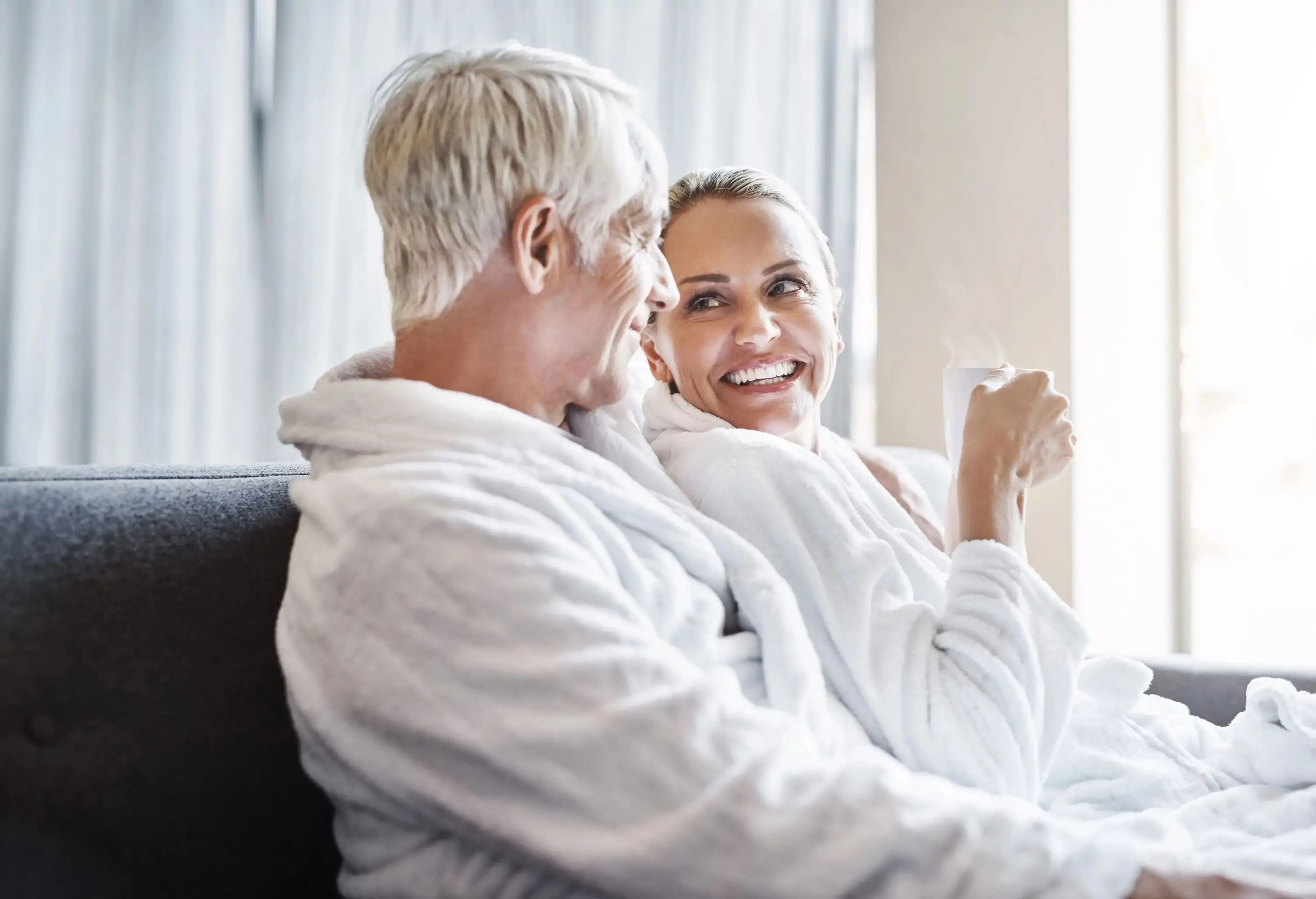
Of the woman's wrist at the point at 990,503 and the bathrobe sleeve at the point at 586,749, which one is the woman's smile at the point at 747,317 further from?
the bathrobe sleeve at the point at 586,749

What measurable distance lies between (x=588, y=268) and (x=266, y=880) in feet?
2.03

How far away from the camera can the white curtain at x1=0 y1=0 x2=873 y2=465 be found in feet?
5.92

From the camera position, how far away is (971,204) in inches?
123

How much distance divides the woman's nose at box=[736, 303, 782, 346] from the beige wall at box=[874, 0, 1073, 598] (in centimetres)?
173

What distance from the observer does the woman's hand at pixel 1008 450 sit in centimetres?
120

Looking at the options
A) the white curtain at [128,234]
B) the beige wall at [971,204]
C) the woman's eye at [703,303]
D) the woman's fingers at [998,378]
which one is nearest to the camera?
the woman's fingers at [998,378]

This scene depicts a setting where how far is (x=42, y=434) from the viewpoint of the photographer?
1.81 metres

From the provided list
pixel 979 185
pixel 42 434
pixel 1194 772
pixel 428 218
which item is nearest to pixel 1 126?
pixel 42 434

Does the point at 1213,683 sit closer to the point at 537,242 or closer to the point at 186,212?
the point at 537,242

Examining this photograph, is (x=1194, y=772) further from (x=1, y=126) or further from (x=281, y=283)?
(x=1, y=126)

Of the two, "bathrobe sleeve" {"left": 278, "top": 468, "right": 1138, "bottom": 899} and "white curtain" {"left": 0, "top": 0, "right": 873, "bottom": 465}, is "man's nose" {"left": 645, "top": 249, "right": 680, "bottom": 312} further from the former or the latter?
"white curtain" {"left": 0, "top": 0, "right": 873, "bottom": 465}

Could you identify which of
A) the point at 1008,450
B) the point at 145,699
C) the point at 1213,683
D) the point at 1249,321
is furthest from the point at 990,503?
the point at 1249,321

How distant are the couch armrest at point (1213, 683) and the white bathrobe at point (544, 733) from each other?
2.89ft

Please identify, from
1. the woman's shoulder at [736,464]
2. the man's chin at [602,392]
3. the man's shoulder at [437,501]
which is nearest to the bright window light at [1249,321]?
the woman's shoulder at [736,464]
